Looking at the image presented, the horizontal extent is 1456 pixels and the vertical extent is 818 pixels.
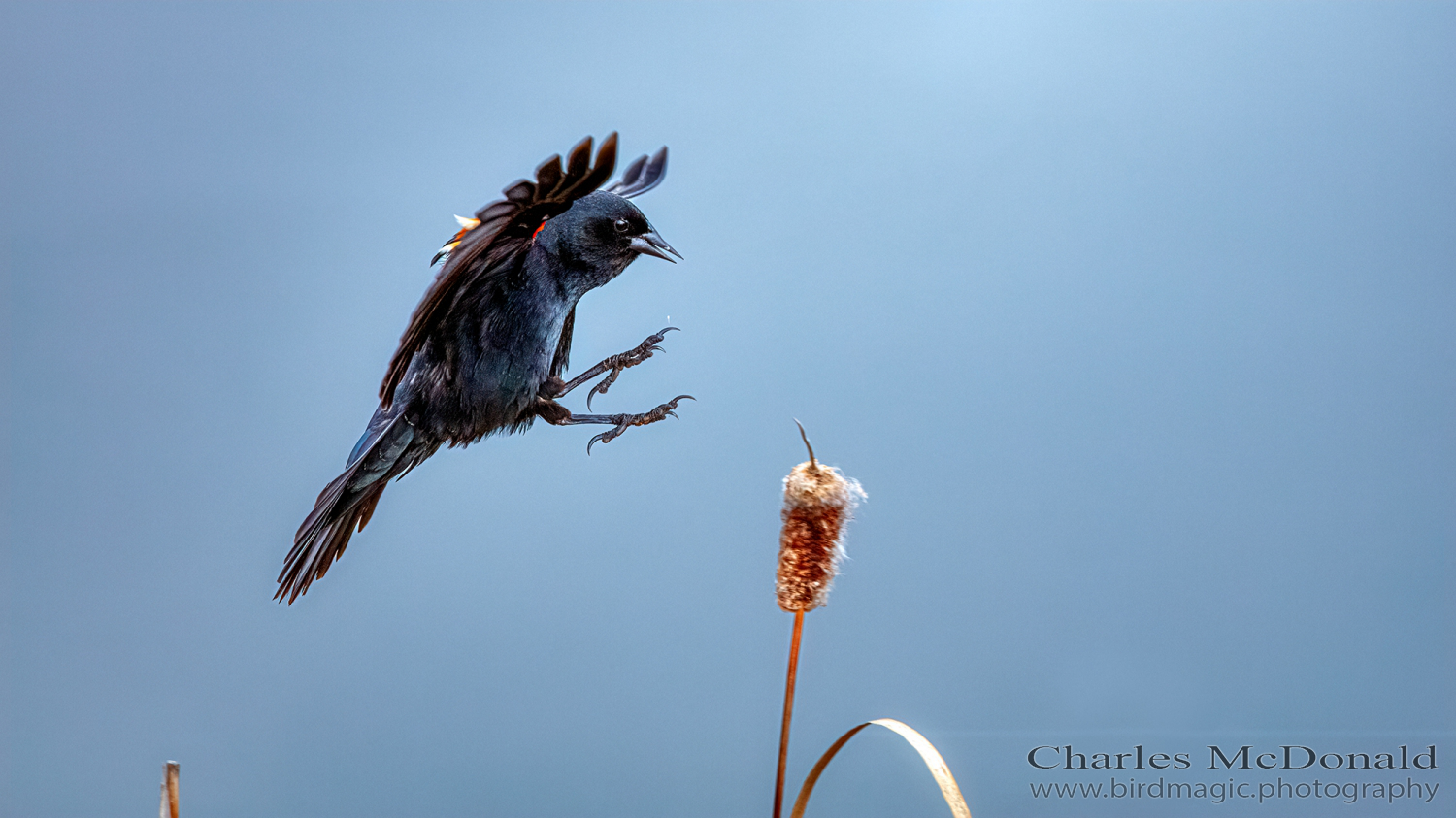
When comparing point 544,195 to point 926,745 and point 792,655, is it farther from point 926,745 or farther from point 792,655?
point 926,745

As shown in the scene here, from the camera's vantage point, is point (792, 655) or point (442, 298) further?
point (442, 298)

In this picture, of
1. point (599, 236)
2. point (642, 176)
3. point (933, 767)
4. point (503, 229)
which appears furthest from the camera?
point (642, 176)

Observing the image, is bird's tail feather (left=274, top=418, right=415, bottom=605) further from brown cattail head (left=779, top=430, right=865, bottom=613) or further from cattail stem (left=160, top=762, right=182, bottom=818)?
brown cattail head (left=779, top=430, right=865, bottom=613)

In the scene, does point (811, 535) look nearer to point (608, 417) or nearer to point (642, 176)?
point (608, 417)

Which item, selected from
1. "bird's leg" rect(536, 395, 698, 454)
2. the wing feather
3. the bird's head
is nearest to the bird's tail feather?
"bird's leg" rect(536, 395, 698, 454)

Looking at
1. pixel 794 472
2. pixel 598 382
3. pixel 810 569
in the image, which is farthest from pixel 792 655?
pixel 598 382

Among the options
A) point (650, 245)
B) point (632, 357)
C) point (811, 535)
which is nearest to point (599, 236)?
point (650, 245)
